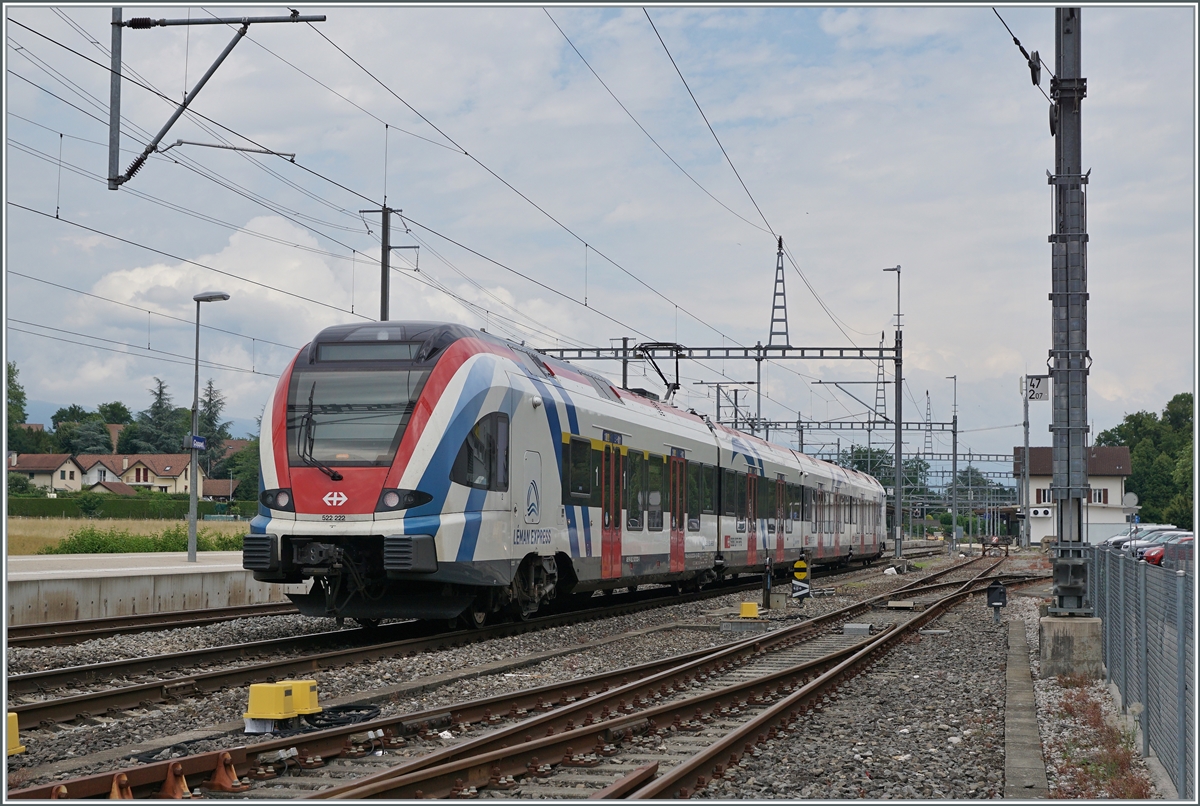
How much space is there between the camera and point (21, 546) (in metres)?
40.4

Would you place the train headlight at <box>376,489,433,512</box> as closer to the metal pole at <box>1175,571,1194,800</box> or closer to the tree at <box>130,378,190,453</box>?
the metal pole at <box>1175,571,1194,800</box>

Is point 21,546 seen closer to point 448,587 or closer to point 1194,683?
point 448,587

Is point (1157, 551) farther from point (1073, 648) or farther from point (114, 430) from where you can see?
point (114, 430)

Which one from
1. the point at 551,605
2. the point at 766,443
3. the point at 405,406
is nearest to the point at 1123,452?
the point at 766,443

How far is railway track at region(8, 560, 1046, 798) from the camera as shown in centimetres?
714

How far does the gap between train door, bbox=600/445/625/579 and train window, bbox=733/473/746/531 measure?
756cm

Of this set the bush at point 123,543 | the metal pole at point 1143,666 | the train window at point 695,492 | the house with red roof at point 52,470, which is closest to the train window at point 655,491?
the train window at point 695,492

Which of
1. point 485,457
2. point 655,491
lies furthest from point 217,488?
point 485,457

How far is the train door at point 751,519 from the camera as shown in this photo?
27.3 meters

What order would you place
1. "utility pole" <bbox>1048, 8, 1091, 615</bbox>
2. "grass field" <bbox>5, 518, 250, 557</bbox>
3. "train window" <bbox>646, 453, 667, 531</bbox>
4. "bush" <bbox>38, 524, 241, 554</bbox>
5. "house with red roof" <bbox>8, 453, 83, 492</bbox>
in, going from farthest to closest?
1. "house with red roof" <bbox>8, 453, 83, 492</bbox>
2. "grass field" <bbox>5, 518, 250, 557</bbox>
3. "bush" <bbox>38, 524, 241, 554</bbox>
4. "train window" <bbox>646, 453, 667, 531</bbox>
5. "utility pole" <bbox>1048, 8, 1091, 615</bbox>

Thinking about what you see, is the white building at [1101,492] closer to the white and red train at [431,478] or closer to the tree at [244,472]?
the tree at [244,472]

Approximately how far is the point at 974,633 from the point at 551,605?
6826 mm

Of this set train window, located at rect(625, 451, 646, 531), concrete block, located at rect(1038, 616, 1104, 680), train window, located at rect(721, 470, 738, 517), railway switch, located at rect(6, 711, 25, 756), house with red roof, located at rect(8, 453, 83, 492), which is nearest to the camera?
railway switch, located at rect(6, 711, 25, 756)

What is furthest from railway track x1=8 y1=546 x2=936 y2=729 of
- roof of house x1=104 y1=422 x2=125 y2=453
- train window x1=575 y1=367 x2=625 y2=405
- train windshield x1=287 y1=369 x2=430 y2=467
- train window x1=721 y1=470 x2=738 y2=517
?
roof of house x1=104 y1=422 x2=125 y2=453
